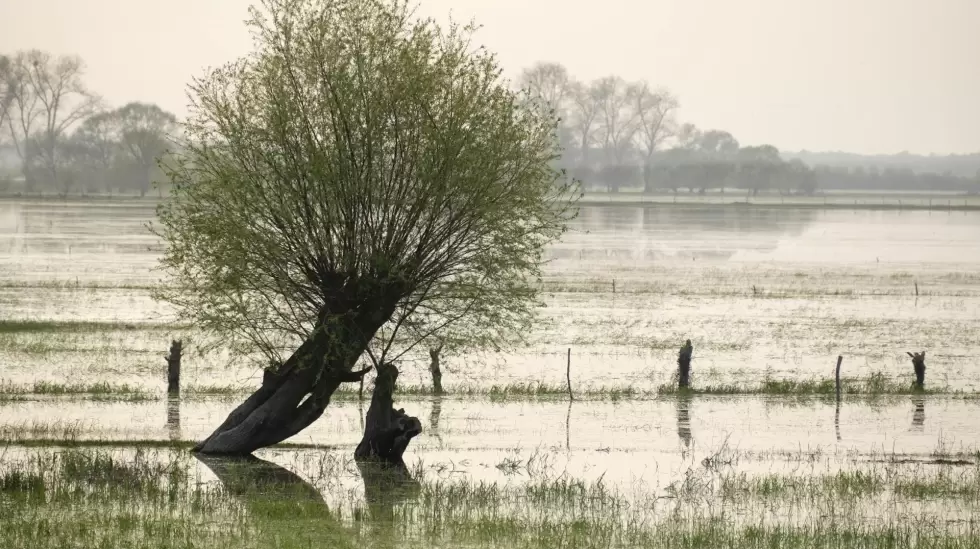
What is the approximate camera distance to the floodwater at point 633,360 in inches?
1122

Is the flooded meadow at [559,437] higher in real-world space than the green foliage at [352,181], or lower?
lower

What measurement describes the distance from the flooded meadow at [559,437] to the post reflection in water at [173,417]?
5.6 inches

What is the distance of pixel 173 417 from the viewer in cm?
3083

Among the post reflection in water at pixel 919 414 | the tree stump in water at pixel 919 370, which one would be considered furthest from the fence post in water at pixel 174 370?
the tree stump in water at pixel 919 370

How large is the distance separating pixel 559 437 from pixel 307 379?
6550 mm

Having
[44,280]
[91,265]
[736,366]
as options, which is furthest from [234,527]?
[91,265]

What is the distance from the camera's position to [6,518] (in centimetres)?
1961

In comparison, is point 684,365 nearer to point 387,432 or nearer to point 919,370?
point 919,370

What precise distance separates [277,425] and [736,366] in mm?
20237

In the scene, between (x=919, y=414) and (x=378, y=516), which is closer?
(x=378, y=516)

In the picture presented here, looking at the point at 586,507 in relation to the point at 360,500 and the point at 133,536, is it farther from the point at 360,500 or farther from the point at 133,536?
the point at 133,536


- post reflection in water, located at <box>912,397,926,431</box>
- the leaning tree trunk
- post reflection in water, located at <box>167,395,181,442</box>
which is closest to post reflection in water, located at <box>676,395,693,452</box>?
post reflection in water, located at <box>912,397,926,431</box>

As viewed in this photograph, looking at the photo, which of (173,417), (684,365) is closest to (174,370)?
(173,417)

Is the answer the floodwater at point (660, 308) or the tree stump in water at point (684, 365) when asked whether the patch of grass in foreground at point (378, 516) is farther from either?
the tree stump in water at point (684, 365)
